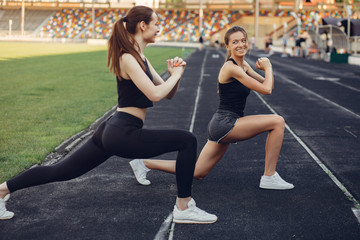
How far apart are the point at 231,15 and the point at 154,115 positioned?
6842 centimetres

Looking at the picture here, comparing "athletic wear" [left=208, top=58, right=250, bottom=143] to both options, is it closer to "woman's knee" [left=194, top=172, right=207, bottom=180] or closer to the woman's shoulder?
"woman's knee" [left=194, top=172, right=207, bottom=180]

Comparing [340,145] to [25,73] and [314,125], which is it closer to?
[314,125]

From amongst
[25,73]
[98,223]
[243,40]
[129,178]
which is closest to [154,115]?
[129,178]

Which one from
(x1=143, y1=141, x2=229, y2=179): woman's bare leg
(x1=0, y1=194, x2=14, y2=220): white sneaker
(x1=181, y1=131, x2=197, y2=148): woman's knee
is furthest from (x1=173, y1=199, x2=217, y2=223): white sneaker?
(x1=0, y1=194, x2=14, y2=220): white sneaker

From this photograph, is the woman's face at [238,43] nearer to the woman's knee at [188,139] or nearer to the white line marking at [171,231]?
the woman's knee at [188,139]

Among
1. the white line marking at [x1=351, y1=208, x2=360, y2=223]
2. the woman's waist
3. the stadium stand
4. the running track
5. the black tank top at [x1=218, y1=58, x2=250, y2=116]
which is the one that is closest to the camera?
the running track

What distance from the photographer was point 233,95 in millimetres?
5234

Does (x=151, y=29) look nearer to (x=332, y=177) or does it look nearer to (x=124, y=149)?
(x=124, y=149)

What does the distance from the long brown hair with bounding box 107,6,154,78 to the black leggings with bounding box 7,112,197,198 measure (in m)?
0.48

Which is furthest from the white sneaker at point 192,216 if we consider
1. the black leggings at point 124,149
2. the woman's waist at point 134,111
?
the woman's waist at point 134,111

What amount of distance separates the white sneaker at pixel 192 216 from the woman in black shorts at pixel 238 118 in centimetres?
109

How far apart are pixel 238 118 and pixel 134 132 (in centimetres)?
151

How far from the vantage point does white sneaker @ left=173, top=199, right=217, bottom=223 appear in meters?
4.30

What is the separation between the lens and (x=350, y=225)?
4.23m
